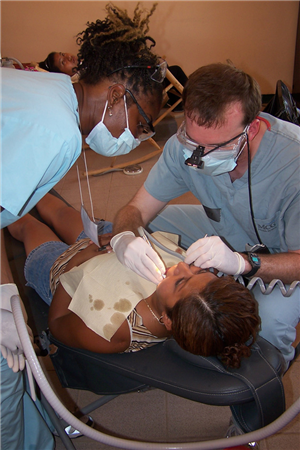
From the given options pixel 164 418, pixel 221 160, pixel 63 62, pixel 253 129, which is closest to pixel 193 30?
pixel 63 62

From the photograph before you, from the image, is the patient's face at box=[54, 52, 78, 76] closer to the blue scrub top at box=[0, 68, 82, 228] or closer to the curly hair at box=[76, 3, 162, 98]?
the curly hair at box=[76, 3, 162, 98]

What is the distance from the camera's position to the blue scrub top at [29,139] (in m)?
0.92

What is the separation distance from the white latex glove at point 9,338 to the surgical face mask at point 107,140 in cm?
67

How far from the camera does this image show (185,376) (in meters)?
1.16

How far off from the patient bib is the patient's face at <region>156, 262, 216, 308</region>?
9 cm

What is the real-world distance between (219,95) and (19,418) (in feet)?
4.67

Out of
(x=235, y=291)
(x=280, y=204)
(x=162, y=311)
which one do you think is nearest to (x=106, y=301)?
(x=162, y=311)

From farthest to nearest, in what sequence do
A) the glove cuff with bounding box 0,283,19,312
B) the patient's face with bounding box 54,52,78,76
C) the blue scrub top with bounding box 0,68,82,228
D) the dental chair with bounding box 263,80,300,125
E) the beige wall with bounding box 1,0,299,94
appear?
the beige wall with bounding box 1,0,299,94 < the patient's face with bounding box 54,52,78,76 < the dental chair with bounding box 263,80,300,125 < the glove cuff with bounding box 0,283,19,312 < the blue scrub top with bounding box 0,68,82,228

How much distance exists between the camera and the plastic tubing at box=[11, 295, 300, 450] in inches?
39.9

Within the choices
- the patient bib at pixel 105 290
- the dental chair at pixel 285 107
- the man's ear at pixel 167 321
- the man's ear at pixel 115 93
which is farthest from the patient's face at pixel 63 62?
the man's ear at pixel 167 321

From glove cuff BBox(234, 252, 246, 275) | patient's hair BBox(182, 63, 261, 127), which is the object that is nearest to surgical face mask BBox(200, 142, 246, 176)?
patient's hair BBox(182, 63, 261, 127)

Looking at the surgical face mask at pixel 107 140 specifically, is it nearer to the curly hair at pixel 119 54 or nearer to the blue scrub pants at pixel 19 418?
the curly hair at pixel 119 54

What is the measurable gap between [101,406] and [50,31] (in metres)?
4.91

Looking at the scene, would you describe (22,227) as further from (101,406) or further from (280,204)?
(280,204)
